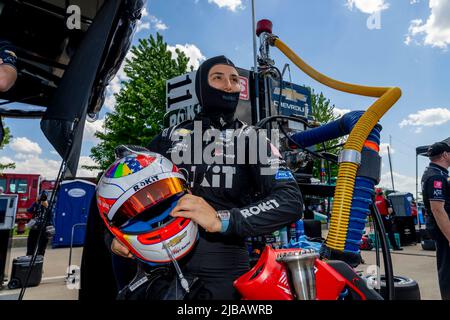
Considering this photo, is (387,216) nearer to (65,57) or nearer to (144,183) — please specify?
(65,57)

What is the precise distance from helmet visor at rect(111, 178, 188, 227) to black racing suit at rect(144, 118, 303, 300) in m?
0.27

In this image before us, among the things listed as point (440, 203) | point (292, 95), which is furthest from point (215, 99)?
point (292, 95)

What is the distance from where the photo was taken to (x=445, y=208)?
11.1ft

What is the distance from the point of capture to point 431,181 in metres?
3.42

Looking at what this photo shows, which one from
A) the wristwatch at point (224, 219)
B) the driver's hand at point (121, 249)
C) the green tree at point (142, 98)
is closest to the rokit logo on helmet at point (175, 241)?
the wristwatch at point (224, 219)

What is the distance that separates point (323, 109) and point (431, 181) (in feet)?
66.3

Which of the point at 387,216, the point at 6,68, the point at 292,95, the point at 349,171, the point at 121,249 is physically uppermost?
the point at 292,95

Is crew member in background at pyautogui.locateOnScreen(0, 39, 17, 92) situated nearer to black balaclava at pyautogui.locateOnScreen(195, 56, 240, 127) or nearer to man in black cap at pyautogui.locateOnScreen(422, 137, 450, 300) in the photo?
black balaclava at pyautogui.locateOnScreen(195, 56, 240, 127)

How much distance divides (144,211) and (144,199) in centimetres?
10

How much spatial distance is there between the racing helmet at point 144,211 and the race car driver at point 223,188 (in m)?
0.07

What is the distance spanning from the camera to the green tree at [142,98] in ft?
50.6

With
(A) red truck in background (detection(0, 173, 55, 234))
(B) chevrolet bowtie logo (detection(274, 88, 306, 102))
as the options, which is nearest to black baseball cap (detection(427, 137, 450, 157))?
(B) chevrolet bowtie logo (detection(274, 88, 306, 102))

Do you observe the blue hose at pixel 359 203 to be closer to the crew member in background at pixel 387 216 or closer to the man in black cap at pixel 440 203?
the man in black cap at pixel 440 203

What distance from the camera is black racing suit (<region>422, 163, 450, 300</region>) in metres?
3.25
